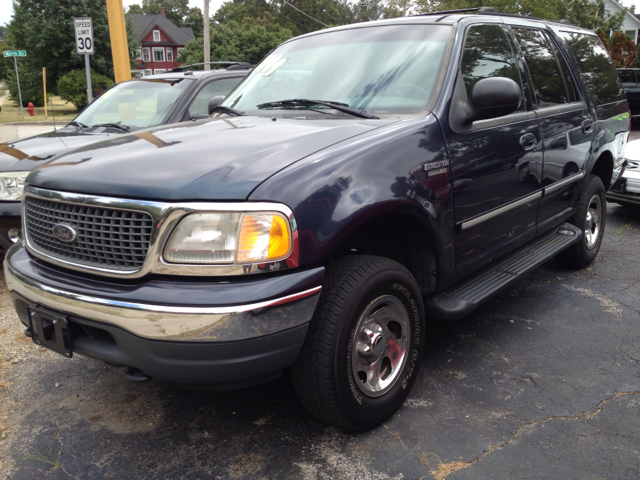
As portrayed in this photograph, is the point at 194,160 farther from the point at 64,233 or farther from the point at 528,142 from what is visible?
→ the point at 528,142

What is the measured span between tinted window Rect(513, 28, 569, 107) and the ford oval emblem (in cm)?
309

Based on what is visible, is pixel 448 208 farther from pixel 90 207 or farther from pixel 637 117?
pixel 637 117

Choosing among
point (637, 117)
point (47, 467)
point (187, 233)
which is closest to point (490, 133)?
point (187, 233)

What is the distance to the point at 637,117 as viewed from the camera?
702 inches

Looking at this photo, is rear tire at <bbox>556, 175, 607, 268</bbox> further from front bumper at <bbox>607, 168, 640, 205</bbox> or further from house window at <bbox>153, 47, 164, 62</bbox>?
house window at <bbox>153, 47, 164, 62</bbox>

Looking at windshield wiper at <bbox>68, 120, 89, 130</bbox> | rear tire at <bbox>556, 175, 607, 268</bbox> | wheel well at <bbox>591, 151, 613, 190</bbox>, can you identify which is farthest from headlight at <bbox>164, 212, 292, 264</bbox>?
windshield wiper at <bbox>68, 120, 89, 130</bbox>

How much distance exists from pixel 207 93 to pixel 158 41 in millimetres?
73811

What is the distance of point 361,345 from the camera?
8.48 feet

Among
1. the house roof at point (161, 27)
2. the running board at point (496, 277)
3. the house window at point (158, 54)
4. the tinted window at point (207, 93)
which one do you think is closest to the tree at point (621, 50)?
the tinted window at point (207, 93)

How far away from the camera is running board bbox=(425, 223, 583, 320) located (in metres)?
3.07

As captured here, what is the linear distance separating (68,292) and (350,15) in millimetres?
82623

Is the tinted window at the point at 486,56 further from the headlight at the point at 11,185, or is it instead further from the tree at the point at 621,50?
the tree at the point at 621,50

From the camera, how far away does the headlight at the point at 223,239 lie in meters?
2.14

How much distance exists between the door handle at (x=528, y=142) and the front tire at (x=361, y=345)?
4.46ft
